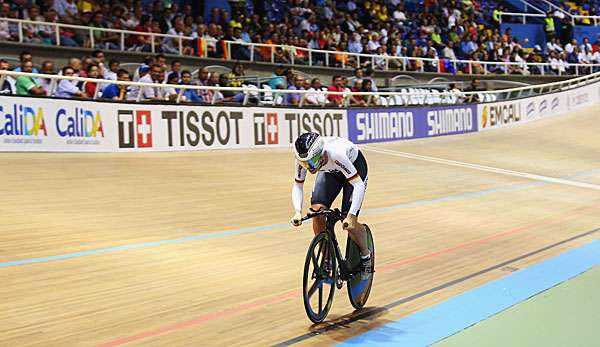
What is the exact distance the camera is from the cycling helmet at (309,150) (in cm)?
416

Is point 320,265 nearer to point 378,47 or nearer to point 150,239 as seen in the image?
point 150,239

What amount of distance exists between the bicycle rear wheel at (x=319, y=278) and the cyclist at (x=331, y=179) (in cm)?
17

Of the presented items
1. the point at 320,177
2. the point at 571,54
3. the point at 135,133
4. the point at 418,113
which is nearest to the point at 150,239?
the point at 320,177

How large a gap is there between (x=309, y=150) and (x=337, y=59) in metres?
13.3

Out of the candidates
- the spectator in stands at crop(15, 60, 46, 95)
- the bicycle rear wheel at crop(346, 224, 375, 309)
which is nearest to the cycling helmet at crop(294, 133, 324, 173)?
the bicycle rear wheel at crop(346, 224, 375, 309)

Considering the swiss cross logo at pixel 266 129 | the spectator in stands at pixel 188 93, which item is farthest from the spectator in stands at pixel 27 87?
the swiss cross logo at pixel 266 129

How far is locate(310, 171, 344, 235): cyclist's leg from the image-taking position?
14.7 feet

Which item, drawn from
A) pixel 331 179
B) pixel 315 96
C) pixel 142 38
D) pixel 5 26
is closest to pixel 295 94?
pixel 315 96

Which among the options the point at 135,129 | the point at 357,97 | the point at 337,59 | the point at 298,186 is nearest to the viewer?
the point at 298,186

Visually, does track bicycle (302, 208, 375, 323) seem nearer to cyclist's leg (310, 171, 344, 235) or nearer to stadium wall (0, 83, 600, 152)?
cyclist's leg (310, 171, 344, 235)

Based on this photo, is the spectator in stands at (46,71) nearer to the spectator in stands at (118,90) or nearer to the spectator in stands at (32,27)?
the spectator in stands at (118,90)

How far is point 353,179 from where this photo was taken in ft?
14.7

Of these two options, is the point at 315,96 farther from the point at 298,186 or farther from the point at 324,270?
the point at 324,270

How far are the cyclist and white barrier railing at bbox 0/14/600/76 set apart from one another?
7.90 metres
